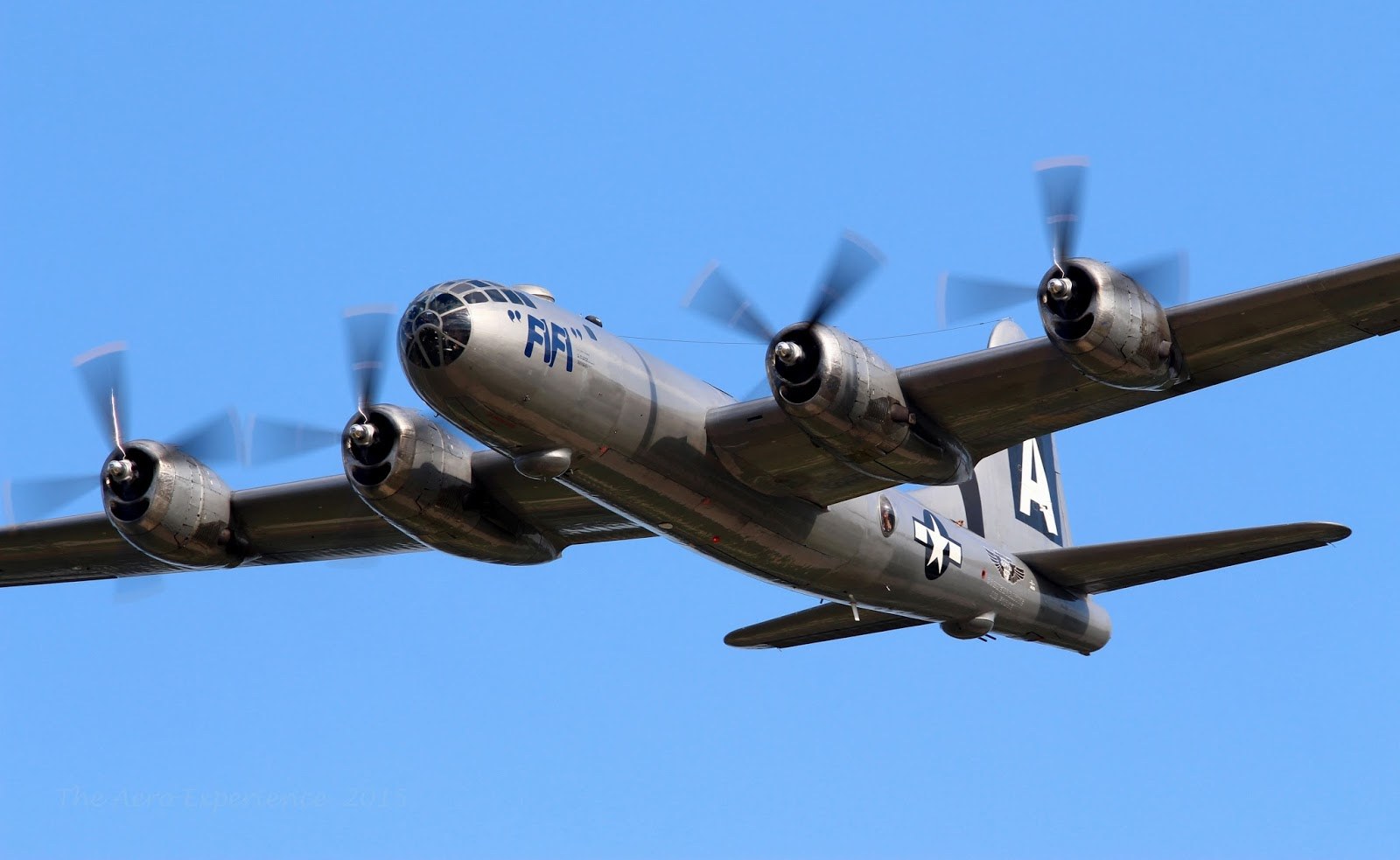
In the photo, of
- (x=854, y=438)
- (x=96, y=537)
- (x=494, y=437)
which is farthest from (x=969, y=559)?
(x=96, y=537)

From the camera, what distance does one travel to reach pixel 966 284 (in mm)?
22094

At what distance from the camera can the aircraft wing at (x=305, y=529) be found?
84.4 feet

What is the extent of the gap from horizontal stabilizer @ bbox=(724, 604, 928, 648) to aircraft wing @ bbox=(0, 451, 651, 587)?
2640 millimetres

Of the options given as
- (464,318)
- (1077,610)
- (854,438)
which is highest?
(464,318)

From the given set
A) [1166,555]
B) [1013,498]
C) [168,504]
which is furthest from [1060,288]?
[168,504]

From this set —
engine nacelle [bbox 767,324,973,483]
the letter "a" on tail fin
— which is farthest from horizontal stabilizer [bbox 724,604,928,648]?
engine nacelle [bbox 767,324,973,483]

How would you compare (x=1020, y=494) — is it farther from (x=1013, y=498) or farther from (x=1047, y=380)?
(x=1047, y=380)

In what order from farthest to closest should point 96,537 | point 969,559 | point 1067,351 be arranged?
1. point 96,537
2. point 969,559
3. point 1067,351

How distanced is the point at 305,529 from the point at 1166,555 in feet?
42.4

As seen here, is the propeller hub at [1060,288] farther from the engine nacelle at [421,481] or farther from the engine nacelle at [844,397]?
the engine nacelle at [421,481]

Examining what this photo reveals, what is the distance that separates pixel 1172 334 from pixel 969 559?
6.24 m

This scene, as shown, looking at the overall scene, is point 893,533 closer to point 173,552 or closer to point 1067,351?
point 1067,351

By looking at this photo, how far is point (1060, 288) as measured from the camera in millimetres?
20594

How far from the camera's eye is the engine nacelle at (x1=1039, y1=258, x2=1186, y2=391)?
67.0ft
